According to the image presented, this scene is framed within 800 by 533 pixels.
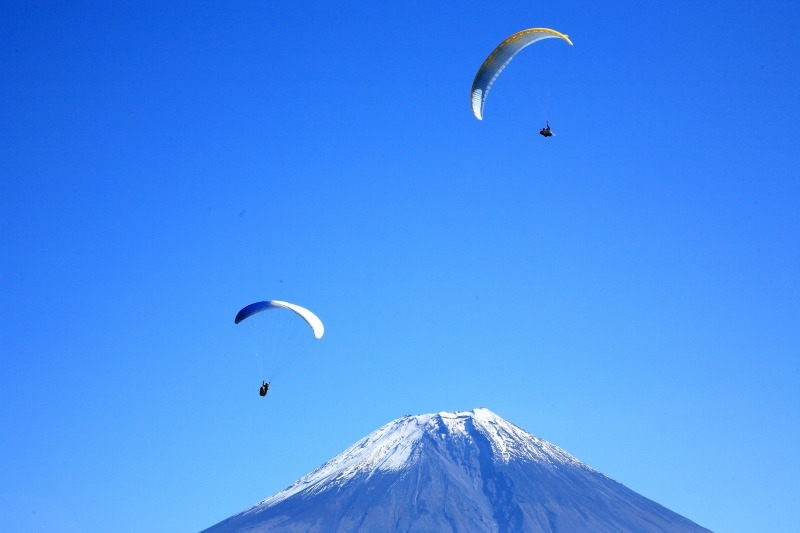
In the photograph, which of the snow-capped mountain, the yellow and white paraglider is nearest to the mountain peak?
the snow-capped mountain

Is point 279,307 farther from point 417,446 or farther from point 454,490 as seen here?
point 417,446

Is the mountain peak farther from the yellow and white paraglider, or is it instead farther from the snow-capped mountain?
the yellow and white paraglider

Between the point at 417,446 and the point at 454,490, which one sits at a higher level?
the point at 417,446

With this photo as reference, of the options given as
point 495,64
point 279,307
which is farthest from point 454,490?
point 495,64

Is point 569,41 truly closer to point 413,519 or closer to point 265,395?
point 265,395

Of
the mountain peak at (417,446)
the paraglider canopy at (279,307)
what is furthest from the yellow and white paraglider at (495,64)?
the mountain peak at (417,446)

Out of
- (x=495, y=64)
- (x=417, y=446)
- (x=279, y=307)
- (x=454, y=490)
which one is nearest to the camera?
(x=495, y=64)
